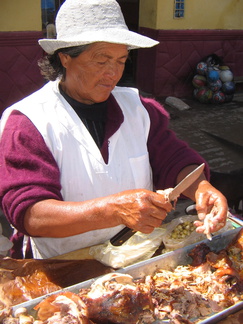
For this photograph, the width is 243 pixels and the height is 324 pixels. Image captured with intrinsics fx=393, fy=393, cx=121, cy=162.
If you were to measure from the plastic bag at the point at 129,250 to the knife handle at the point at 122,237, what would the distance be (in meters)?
0.03

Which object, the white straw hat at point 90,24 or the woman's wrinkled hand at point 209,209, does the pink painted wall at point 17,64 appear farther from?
the woman's wrinkled hand at point 209,209

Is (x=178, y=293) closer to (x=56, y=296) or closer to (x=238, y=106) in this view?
(x=56, y=296)

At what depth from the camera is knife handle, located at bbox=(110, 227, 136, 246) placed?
5.83 feet

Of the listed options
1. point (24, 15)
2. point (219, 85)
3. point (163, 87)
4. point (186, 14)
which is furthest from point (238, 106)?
point (24, 15)

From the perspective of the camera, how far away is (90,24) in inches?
70.4

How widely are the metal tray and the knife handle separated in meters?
0.17

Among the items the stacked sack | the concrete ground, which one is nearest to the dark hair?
the concrete ground

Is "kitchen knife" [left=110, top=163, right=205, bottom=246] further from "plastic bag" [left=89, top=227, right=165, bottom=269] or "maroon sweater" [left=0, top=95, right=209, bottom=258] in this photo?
"maroon sweater" [left=0, top=95, right=209, bottom=258]

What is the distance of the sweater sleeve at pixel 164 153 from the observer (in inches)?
85.1

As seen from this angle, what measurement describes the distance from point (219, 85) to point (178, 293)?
599 centimetres

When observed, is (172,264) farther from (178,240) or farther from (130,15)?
(130,15)

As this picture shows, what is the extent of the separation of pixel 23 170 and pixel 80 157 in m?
0.30

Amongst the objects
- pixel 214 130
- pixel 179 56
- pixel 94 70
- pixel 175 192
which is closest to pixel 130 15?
pixel 179 56

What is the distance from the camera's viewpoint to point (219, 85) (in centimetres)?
706
